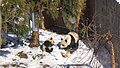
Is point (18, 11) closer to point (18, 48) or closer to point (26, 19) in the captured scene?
point (26, 19)

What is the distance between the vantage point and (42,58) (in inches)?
364

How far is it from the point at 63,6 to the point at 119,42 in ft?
7.15

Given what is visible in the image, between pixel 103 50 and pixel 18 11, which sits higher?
pixel 18 11

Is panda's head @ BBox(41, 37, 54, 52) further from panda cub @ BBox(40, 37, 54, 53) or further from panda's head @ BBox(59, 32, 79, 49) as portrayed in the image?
panda's head @ BBox(59, 32, 79, 49)

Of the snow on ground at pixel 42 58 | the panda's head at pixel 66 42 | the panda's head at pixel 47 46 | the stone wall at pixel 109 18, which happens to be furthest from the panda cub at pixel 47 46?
the stone wall at pixel 109 18

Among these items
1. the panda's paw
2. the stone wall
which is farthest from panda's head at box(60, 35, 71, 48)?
the stone wall

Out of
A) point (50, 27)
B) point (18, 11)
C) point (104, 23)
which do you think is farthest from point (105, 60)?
point (50, 27)

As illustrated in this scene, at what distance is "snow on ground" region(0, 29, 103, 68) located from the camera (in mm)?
8656

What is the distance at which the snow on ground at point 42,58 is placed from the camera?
866cm

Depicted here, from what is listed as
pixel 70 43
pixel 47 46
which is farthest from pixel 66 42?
pixel 47 46

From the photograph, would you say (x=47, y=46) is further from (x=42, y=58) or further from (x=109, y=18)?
(x=109, y=18)

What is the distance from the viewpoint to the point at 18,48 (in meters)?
10.0

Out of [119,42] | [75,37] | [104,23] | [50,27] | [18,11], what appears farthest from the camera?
[50,27]

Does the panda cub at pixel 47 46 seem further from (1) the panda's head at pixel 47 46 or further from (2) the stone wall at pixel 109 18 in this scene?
(2) the stone wall at pixel 109 18
